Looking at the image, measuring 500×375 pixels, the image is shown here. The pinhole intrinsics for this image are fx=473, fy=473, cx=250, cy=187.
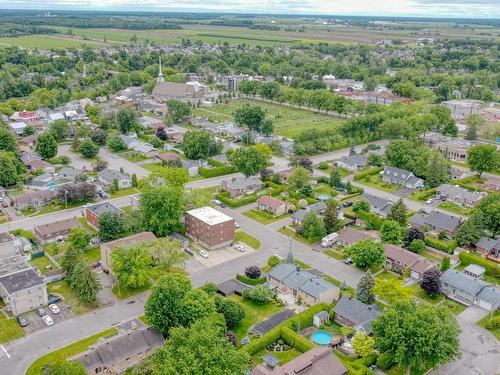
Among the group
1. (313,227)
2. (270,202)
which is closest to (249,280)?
(313,227)

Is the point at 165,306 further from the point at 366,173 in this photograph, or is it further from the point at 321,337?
the point at 366,173

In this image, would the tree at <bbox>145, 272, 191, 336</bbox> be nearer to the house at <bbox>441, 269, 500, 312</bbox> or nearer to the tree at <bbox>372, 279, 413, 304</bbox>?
the tree at <bbox>372, 279, 413, 304</bbox>

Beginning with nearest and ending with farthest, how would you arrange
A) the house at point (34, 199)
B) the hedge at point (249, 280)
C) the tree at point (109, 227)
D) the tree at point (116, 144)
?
the hedge at point (249, 280)
the tree at point (109, 227)
the house at point (34, 199)
the tree at point (116, 144)

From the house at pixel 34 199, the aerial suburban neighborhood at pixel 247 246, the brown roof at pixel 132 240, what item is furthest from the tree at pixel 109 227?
the house at pixel 34 199

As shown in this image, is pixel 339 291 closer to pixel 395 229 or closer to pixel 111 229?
pixel 395 229

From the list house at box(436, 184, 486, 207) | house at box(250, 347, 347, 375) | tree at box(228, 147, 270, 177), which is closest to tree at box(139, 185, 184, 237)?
tree at box(228, 147, 270, 177)

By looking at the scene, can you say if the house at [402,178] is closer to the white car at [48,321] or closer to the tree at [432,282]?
the tree at [432,282]

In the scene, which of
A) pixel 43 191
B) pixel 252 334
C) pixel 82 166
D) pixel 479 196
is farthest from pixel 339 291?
pixel 82 166

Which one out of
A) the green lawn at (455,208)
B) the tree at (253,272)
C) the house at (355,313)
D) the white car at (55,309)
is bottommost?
the green lawn at (455,208)
